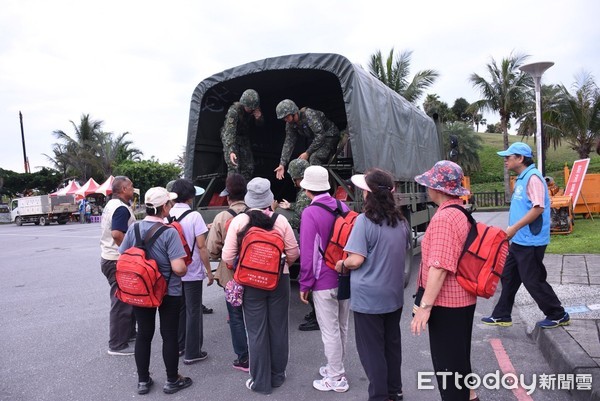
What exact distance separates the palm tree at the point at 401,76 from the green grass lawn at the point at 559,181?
1046cm

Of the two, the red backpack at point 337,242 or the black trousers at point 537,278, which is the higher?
the red backpack at point 337,242

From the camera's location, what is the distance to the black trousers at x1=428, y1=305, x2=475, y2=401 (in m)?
2.56

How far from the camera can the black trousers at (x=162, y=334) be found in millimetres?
3420

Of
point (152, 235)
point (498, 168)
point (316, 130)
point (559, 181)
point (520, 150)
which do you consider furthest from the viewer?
point (498, 168)

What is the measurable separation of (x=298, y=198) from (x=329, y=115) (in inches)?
128

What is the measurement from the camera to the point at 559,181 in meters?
28.6

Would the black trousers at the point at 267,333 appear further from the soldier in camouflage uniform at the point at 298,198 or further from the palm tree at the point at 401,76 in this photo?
the palm tree at the point at 401,76

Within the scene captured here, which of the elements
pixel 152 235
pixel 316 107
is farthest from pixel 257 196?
pixel 316 107

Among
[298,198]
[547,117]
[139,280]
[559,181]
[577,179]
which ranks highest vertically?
[547,117]

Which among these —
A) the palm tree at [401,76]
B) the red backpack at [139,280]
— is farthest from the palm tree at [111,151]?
the red backpack at [139,280]

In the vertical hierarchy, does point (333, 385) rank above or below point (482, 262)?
below

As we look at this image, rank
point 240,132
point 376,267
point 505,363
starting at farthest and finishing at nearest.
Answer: point 240,132 → point 505,363 → point 376,267

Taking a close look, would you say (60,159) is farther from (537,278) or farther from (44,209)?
(537,278)

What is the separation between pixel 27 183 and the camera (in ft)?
120
